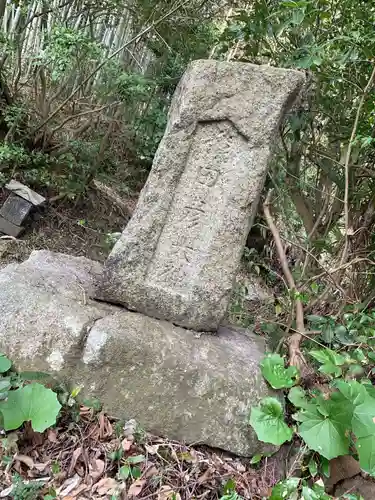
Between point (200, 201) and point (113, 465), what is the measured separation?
131 cm

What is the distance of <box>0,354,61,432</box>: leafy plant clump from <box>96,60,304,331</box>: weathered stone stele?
72cm

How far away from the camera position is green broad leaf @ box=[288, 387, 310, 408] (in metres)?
2.06

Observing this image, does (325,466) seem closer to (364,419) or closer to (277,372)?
(364,419)

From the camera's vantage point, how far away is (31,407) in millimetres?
1730

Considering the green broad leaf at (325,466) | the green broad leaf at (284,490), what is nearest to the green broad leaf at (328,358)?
the green broad leaf at (325,466)

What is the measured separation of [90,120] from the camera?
5742 mm

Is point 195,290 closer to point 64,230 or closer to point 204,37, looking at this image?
point 64,230

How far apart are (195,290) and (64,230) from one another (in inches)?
127

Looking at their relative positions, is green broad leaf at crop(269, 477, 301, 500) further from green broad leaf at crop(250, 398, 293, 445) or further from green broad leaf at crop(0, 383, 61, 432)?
green broad leaf at crop(0, 383, 61, 432)

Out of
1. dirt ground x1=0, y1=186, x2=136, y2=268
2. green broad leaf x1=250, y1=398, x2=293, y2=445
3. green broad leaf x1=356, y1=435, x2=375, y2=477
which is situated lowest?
dirt ground x1=0, y1=186, x2=136, y2=268

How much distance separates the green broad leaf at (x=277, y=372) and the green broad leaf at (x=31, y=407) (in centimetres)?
98

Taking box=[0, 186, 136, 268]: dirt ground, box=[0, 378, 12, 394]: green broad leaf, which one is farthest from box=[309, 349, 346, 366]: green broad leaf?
box=[0, 186, 136, 268]: dirt ground

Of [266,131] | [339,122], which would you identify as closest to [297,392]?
[266,131]

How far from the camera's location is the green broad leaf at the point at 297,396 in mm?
2061
